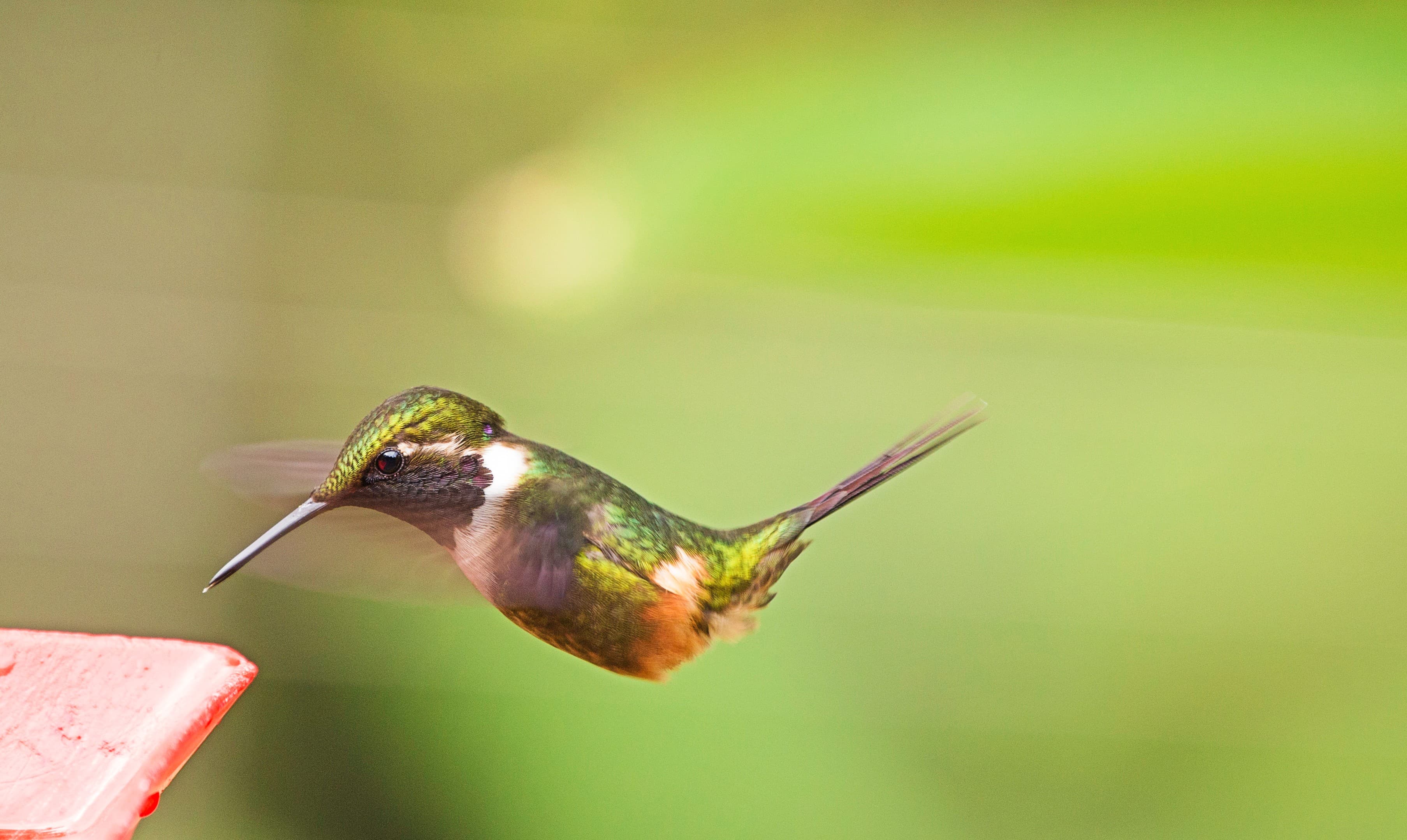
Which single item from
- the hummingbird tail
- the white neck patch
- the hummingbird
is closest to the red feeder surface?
the hummingbird

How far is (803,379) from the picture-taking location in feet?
3.38

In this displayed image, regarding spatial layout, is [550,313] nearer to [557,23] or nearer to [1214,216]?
[557,23]

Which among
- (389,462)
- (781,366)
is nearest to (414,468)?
(389,462)

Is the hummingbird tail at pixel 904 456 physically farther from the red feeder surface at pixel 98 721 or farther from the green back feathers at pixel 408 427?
the red feeder surface at pixel 98 721

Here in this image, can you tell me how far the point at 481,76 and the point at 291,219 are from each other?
0.27m

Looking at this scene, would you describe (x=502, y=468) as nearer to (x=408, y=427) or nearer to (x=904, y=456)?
(x=408, y=427)

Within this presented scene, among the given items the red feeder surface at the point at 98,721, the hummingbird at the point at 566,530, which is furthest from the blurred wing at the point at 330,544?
the red feeder surface at the point at 98,721

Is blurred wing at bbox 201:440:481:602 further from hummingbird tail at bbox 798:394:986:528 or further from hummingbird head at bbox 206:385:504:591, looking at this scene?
hummingbird tail at bbox 798:394:986:528

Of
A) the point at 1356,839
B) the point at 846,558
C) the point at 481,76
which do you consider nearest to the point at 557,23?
the point at 481,76

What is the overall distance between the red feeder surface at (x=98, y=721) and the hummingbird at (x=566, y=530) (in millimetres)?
51

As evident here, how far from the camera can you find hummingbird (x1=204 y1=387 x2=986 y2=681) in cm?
43

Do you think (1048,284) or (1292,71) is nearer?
(1292,71)

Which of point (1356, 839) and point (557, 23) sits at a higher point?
point (557, 23)

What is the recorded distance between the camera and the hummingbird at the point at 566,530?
43cm
